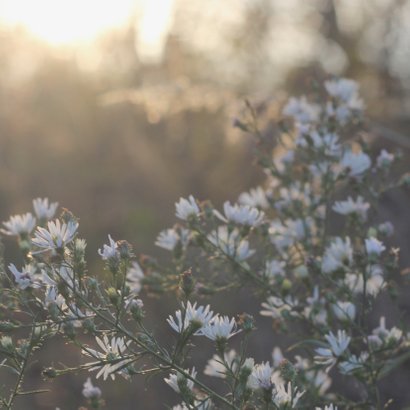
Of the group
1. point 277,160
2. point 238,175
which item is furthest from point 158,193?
point 277,160

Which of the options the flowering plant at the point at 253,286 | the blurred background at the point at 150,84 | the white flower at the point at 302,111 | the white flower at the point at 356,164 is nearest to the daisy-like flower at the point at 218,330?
the flowering plant at the point at 253,286

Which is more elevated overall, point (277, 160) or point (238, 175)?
point (238, 175)

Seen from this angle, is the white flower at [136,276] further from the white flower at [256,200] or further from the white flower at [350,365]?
the white flower at [350,365]

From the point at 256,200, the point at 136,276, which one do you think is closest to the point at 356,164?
the point at 256,200

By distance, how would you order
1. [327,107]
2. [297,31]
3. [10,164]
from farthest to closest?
[297,31]
[10,164]
[327,107]

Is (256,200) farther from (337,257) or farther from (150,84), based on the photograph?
(150,84)

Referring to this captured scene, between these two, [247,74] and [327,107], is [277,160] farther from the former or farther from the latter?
[247,74]

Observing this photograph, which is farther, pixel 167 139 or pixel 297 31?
pixel 297 31
